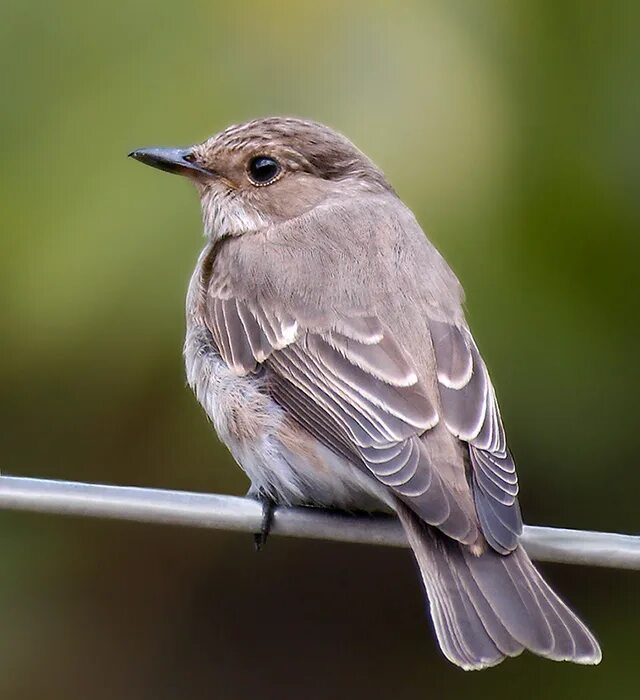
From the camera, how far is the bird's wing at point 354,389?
3.54 metres

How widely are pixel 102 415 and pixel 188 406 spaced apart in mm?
278

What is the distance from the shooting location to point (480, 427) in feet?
12.3

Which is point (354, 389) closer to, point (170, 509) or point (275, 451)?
point (275, 451)

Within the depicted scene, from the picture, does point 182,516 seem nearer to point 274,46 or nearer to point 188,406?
point 188,406

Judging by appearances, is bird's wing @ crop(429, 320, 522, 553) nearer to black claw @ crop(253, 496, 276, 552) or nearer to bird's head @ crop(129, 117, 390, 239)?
black claw @ crop(253, 496, 276, 552)

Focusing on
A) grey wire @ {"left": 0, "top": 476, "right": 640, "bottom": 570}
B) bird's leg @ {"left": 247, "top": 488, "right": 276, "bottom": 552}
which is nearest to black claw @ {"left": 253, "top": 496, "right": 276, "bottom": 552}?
bird's leg @ {"left": 247, "top": 488, "right": 276, "bottom": 552}

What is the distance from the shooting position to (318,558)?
16.8 feet

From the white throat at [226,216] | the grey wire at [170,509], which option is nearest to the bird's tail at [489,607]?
the grey wire at [170,509]

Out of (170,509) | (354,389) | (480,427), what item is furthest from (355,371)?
(170,509)

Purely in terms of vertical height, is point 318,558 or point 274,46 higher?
point 274,46

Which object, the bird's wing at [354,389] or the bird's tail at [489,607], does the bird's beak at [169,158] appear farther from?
the bird's tail at [489,607]

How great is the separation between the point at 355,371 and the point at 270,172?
1068mm

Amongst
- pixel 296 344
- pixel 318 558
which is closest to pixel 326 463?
pixel 296 344

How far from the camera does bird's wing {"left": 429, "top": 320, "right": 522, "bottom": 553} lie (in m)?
3.54
